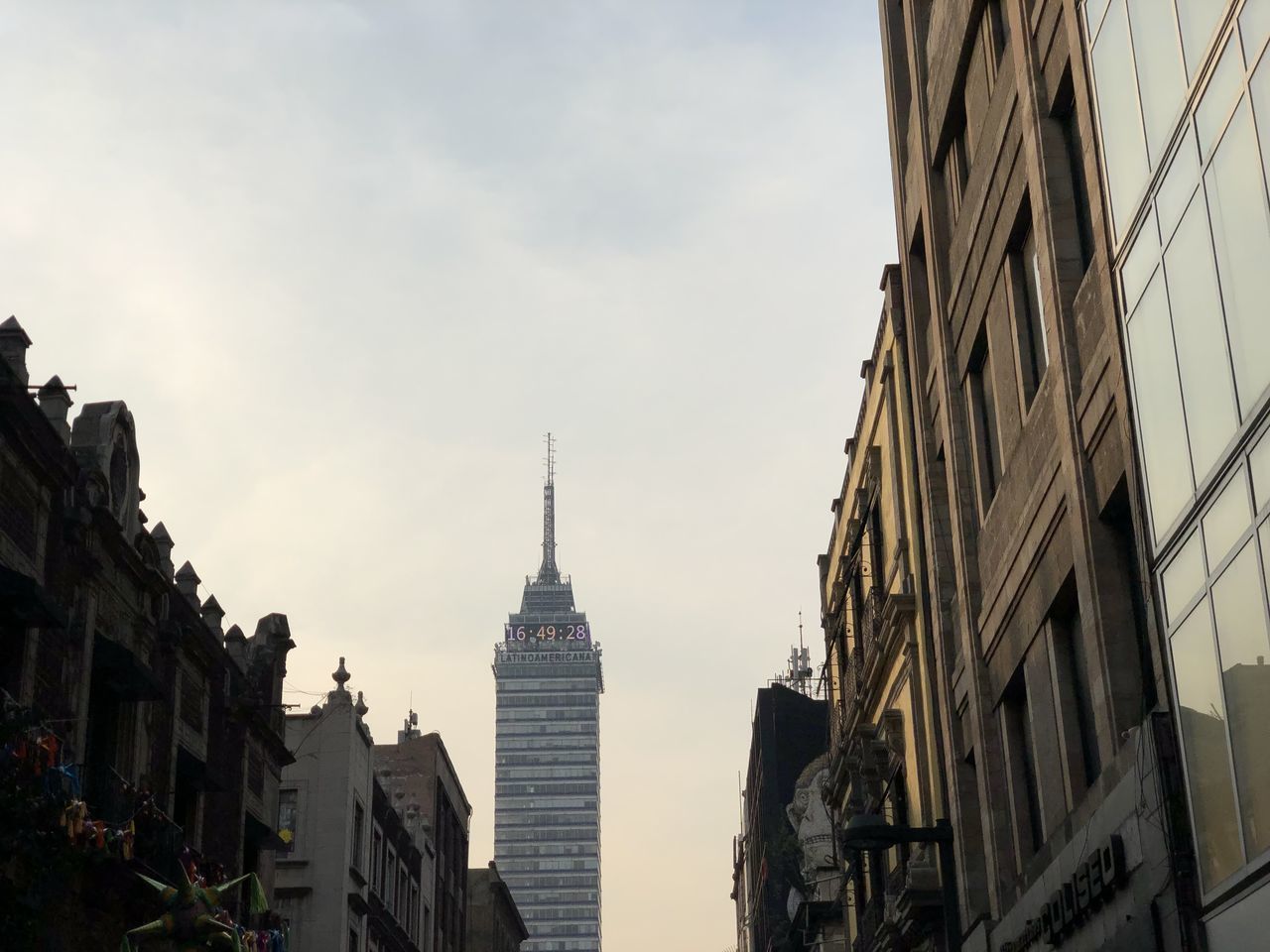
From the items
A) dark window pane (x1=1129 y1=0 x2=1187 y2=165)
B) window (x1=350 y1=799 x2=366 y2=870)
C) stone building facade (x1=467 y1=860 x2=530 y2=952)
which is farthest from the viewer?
stone building facade (x1=467 y1=860 x2=530 y2=952)

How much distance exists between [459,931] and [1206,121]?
6649 cm

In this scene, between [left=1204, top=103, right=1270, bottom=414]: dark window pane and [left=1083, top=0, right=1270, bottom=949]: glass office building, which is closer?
[left=1204, top=103, right=1270, bottom=414]: dark window pane

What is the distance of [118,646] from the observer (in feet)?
89.5

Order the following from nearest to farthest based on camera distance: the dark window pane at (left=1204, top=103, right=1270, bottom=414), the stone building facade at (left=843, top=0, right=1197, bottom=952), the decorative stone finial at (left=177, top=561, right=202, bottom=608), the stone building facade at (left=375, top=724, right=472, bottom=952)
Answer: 1. the dark window pane at (left=1204, top=103, right=1270, bottom=414)
2. the stone building facade at (left=843, top=0, right=1197, bottom=952)
3. the decorative stone finial at (left=177, top=561, right=202, bottom=608)
4. the stone building facade at (left=375, top=724, right=472, bottom=952)

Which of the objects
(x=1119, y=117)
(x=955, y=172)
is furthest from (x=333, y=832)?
(x=1119, y=117)

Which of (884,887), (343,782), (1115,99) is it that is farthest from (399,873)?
(1115,99)

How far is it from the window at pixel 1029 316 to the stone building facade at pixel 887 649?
7516 millimetres

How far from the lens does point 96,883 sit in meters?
26.1

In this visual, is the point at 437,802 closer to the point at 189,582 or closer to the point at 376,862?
the point at 376,862

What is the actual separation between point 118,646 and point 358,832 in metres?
25.0

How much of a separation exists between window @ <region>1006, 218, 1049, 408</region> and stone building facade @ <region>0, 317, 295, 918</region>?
43.9 feet

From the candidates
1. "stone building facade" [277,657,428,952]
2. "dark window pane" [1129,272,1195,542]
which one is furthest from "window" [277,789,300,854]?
"dark window pane" [1129,272,1195,542]

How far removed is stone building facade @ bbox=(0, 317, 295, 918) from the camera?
23484 mm

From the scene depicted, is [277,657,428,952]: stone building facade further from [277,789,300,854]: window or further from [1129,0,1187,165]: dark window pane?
[1129,0,1187,165]: dark window pane
